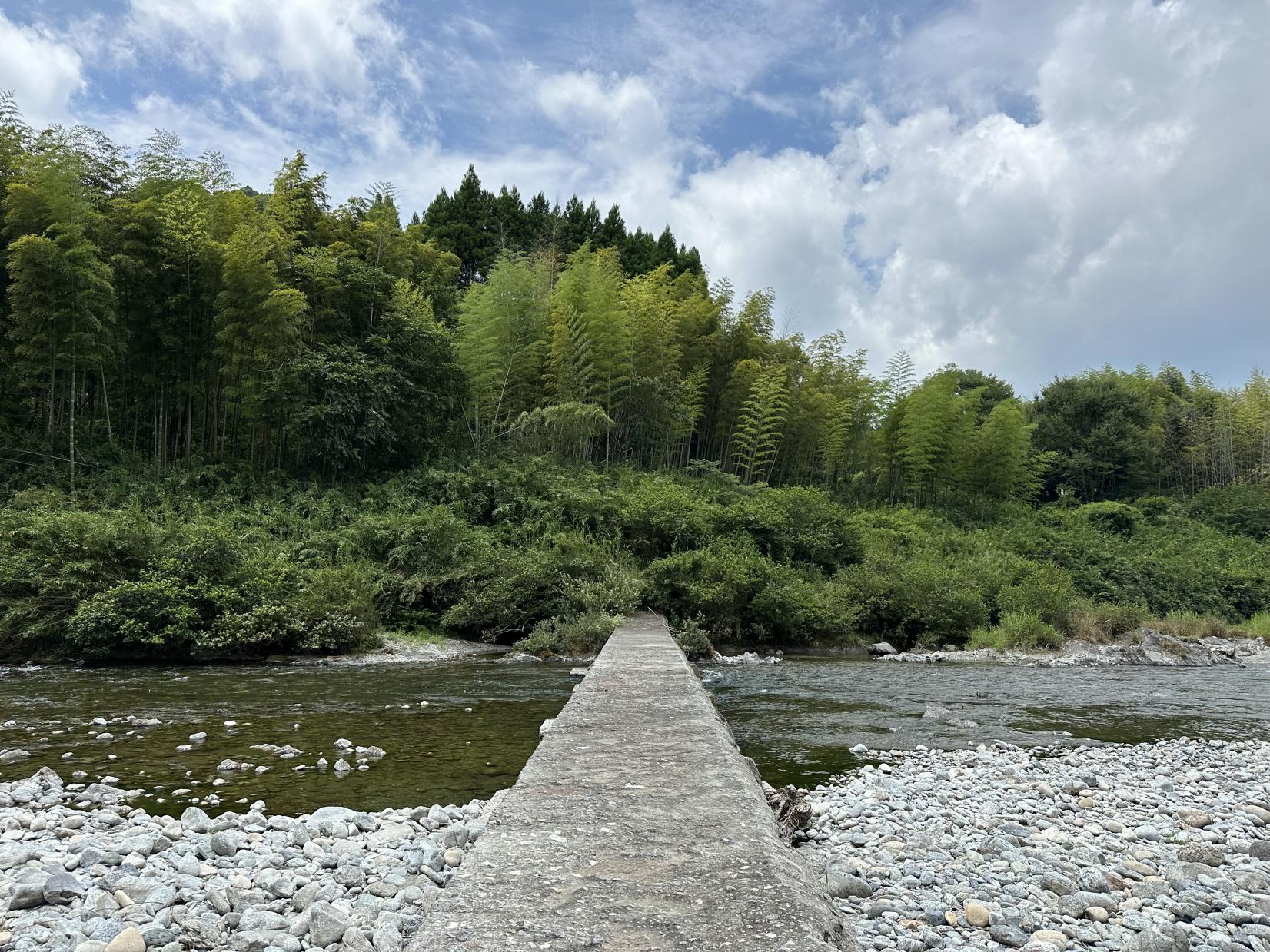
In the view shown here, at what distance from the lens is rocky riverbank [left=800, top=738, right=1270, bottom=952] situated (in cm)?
277

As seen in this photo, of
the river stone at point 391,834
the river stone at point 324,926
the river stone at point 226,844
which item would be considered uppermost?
the river stone at point 324,926

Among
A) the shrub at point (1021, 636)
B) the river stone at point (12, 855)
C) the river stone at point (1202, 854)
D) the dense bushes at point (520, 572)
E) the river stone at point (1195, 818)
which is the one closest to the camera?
the river stone at point (12, 855)

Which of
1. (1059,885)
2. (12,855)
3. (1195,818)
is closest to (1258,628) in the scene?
(1195,818)

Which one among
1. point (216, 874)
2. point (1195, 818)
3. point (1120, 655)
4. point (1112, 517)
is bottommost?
point (1120, 655)

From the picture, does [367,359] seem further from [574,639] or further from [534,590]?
[574,639]

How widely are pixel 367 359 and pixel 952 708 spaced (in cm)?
1448

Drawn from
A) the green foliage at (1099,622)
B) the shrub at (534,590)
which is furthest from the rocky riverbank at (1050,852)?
the green foliage at (1099,622)

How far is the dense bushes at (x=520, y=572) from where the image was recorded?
10.4m

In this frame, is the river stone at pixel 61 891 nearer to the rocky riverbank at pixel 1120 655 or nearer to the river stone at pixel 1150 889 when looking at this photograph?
the river stone at pixel 1150 889

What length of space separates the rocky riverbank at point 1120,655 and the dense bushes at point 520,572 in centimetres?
48

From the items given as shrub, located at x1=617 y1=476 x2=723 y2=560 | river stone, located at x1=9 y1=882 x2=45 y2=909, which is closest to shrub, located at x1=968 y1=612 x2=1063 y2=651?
shrub, located at x1=617 y1=476 x2=723 y2=560

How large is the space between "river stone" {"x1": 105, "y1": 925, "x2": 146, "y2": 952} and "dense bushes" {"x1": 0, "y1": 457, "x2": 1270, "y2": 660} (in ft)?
28.7

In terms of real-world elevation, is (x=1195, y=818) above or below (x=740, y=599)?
below

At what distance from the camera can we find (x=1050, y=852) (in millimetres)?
3543
